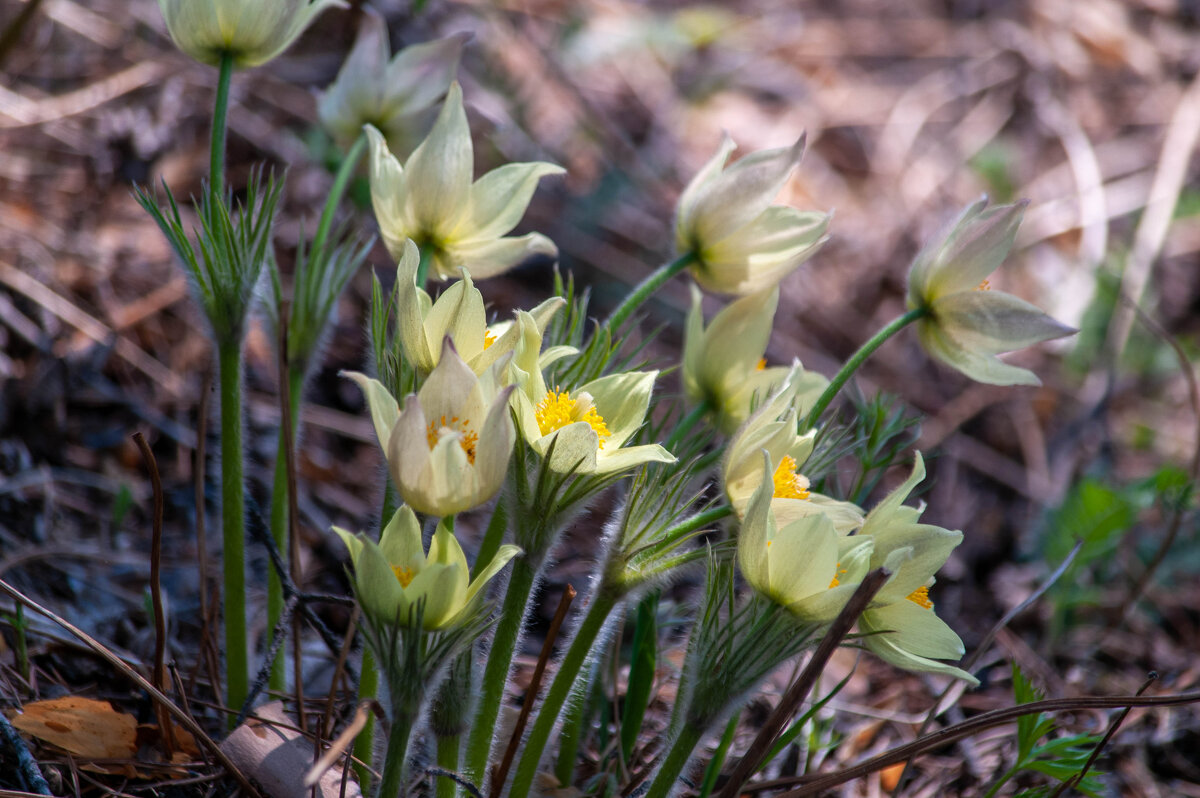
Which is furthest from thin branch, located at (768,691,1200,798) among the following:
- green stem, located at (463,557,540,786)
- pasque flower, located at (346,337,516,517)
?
pasque flower, located at (346,337,516,517)

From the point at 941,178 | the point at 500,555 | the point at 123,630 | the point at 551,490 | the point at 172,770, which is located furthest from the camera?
the point at 941,178

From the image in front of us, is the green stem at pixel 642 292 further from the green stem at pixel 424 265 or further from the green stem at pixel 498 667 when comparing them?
the green stem at pixel 498 667

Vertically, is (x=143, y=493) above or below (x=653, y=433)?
below

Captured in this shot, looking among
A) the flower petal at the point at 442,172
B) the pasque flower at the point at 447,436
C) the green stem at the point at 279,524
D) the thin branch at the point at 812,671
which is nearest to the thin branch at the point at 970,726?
the thin branch at the point at 812,671

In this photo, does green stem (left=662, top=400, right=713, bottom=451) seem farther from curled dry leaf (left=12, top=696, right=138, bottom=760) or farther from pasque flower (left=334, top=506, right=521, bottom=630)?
curled dry leaf (left=12, top=696, right=138, bottom=760)

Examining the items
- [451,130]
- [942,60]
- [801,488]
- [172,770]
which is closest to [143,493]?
[172,770]

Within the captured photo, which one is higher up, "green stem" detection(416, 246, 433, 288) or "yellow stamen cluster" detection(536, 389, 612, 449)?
"green stem" detection(416, 246, 433, 288)

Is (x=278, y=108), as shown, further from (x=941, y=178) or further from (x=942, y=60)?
(x=942, y=60)
